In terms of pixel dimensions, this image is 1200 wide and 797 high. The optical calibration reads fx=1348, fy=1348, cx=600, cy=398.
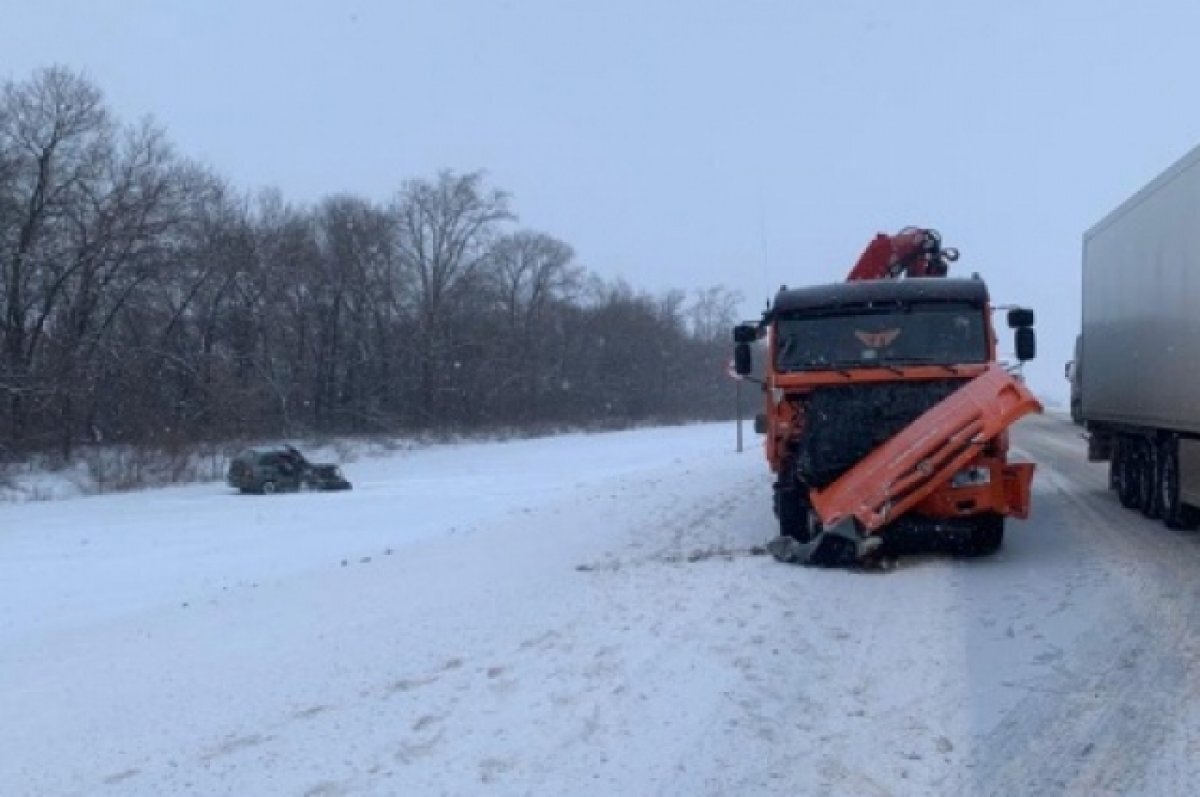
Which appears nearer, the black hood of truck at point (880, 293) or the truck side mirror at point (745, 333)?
the black hood of truck at point (880, 293)

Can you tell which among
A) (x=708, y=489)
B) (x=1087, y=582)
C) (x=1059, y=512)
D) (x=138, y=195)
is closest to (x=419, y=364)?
(x=138, y=195)

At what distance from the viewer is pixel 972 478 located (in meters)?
12.6

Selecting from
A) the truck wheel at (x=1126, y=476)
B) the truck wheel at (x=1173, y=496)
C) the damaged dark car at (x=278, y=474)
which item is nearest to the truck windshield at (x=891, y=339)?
the truck wheel at (x=1173, y=496)

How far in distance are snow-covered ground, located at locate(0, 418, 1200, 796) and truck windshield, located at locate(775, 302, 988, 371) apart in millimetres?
2083

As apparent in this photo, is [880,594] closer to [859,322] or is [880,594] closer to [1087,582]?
[1087,582]

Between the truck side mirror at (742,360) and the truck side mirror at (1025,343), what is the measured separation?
2949mm

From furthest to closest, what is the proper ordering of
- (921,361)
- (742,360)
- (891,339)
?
(742,360)
(891,339)
(921,361)

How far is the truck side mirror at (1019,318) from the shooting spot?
1459 centimetres

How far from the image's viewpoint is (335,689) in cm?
806

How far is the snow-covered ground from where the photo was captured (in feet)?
20.8

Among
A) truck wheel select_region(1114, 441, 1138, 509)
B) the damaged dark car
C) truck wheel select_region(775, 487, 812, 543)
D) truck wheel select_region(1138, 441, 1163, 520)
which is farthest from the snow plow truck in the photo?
the damaged dark car

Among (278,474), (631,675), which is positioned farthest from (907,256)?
(278,474)

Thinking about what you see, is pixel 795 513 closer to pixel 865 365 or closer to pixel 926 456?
pixel 865 365

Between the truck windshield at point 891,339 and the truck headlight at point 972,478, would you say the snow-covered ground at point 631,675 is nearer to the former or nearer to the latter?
the truck headlight at point 972,478
